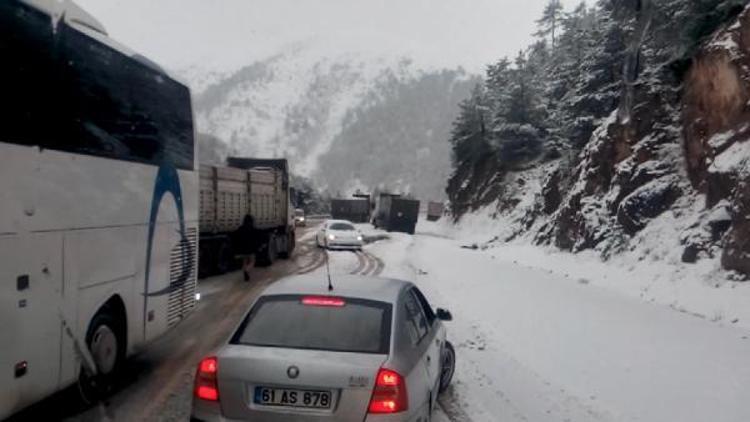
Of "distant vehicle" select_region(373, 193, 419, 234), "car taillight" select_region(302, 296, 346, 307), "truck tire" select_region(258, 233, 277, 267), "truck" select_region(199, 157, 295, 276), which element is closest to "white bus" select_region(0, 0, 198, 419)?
"car taillight" select_region(302, 296, 346, 307)

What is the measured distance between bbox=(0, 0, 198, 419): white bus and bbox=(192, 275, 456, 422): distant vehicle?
206 cm

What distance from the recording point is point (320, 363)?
473 cm

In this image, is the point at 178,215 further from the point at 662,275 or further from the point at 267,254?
the point at 267,254

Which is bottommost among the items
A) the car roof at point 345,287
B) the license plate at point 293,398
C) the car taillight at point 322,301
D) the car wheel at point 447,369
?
the car wheel at point 447,369

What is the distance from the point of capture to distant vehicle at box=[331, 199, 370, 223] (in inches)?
3356

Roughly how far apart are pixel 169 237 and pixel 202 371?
187 inches

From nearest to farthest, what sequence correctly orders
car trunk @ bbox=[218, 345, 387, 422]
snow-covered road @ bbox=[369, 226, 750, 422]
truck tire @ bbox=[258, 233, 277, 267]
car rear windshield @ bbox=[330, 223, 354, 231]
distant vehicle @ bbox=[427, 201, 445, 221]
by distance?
car trunk @ bbox=[218, 345, 387, 422] < snow-covered road @ bbox=[369, 226, 750, 422] < truck tire @ bbox=[258, 233, 277, 267] < car rear windshield @ bbox=[330, 223, 354, 231] < distant vehicle @ bbox=[427, 201, 445, 221]

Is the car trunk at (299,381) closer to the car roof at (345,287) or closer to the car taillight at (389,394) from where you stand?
the car taillight at (389,394)

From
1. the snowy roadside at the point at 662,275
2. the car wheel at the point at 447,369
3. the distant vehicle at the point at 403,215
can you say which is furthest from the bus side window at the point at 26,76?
the distant vehicle at the point at 403,215

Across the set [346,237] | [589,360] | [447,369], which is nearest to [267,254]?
[346,237]

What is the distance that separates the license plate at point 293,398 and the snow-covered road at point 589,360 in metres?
→ 2.89

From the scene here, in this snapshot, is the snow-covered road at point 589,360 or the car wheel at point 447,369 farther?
the car wheel at point 447,369

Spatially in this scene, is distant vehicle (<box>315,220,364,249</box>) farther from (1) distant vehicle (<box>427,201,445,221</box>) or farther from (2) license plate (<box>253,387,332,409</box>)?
(1) distant vehicle (<box>427,201,445,221</box>)

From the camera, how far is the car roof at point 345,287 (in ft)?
18.5
